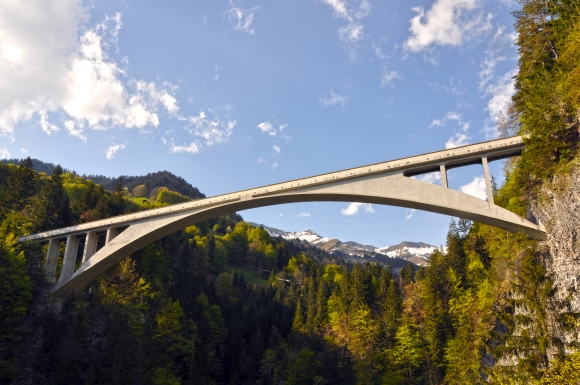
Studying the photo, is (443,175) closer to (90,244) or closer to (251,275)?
(90,244)

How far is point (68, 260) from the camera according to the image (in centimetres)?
3500

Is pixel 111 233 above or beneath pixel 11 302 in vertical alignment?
above

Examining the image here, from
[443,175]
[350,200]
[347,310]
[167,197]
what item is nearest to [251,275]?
[167,197]

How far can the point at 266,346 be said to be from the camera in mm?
62500

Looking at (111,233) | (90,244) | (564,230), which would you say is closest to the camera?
(564,230)

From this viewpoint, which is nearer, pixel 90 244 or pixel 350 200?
pixel 350 200

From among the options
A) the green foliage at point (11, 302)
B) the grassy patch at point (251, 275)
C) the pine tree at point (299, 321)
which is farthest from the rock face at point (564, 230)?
the grassy patch at point (251, 275)

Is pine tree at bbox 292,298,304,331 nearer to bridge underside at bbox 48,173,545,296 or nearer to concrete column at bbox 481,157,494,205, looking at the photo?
bridge underside at bbox 48,173,545,296

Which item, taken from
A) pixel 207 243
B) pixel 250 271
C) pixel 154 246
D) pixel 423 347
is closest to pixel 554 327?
pixel 423 347

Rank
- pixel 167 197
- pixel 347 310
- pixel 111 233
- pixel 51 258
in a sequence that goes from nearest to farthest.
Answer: pixel 111 233 → pixel 51 258 → pixel 347 310 → pixel 167 197

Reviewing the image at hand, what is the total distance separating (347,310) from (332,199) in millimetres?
39080

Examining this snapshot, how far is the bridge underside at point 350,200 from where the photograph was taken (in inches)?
792

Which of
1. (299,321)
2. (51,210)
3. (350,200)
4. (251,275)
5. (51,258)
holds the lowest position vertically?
(299,321)

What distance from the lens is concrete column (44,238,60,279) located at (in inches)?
1379
